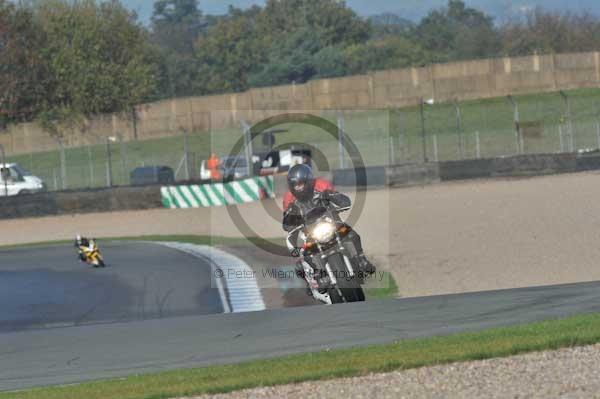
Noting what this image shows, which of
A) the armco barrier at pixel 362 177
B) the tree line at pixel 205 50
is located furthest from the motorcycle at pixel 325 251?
the tree line at pixel 205 50

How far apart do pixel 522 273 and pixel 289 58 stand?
64.6 metres

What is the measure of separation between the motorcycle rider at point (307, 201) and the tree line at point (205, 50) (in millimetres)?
45315

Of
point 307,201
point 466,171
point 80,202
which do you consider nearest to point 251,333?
point 307,201

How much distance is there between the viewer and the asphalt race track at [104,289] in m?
12.3

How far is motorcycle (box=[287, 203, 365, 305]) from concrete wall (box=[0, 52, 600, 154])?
135 feet

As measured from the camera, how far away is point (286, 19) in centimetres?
10394

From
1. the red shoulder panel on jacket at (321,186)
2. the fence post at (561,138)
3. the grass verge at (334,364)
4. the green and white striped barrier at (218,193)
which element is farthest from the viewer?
the fence post at (561,138)

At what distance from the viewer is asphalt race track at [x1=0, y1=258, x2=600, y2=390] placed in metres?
8.47

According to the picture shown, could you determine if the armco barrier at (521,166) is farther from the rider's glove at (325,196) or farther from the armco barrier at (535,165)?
the rider's glove at (325,196)

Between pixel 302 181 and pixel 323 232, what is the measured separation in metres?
0.51

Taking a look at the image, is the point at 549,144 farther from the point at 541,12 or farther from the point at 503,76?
the point at 541,12

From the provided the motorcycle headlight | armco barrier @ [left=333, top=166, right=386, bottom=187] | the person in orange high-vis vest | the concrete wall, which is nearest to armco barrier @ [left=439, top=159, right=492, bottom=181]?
armco barrier @ [left=333, top=166, right=386, bottom=187]

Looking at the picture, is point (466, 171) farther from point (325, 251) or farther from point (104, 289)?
point (325, 251)

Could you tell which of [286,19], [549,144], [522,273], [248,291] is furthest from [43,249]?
[286,19]
